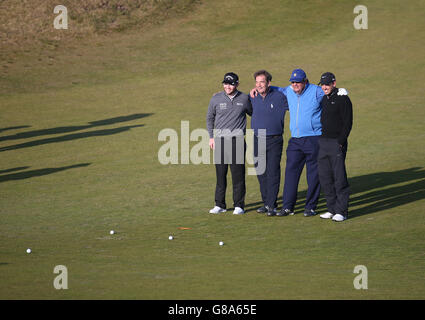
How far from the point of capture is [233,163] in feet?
41.5

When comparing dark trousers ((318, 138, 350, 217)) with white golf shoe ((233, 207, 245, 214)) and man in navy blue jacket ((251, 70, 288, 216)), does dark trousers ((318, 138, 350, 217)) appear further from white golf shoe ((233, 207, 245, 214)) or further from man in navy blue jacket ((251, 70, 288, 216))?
white golf shoe ((233, 207, 245, 214))

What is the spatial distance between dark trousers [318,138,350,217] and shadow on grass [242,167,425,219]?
15.9 inches

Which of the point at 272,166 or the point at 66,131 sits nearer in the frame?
the point at 272,166

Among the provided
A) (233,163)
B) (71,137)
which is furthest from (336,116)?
(71,137)

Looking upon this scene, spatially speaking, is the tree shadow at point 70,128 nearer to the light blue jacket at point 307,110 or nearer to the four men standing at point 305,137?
the four men standing at point 305,137

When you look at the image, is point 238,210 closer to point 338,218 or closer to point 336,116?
point 338,218

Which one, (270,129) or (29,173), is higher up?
(270,129)

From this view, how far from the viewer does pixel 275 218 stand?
1221 cm

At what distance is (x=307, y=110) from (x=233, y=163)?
1575mm

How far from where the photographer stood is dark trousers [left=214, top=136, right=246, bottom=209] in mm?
12562

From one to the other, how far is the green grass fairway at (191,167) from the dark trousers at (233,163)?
16.3 inches

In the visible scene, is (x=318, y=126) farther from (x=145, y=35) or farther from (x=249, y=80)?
(x=145, y=35)
